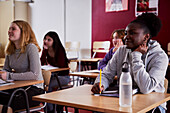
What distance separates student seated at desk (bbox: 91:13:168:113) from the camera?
73.3 inches

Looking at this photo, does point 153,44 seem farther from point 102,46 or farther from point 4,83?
point 102,46

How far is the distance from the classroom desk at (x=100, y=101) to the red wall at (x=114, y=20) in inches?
188

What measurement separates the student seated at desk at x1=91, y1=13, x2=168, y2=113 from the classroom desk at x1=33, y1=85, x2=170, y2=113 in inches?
3.8

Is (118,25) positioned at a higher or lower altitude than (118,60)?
higher

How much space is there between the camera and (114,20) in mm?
7152

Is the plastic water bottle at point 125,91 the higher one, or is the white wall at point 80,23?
the white wall at point 80,23

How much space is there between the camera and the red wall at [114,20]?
20.7 ft

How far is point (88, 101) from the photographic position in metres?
1.60

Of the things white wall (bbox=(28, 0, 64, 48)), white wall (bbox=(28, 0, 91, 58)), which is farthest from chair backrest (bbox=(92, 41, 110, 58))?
white wall (bbox=(28, 0, 64, 48))

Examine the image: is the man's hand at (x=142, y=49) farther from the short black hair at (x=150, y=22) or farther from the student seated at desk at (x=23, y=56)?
the student seated at desk at (x=23, y=56)

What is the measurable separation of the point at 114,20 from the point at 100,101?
18.8ft

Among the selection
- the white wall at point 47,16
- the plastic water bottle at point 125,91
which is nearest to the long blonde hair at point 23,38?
the plastic water bottle at point 125,91

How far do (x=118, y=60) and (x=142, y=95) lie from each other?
45 centimetres

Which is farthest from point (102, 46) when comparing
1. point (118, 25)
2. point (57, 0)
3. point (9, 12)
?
point (9, 12)
